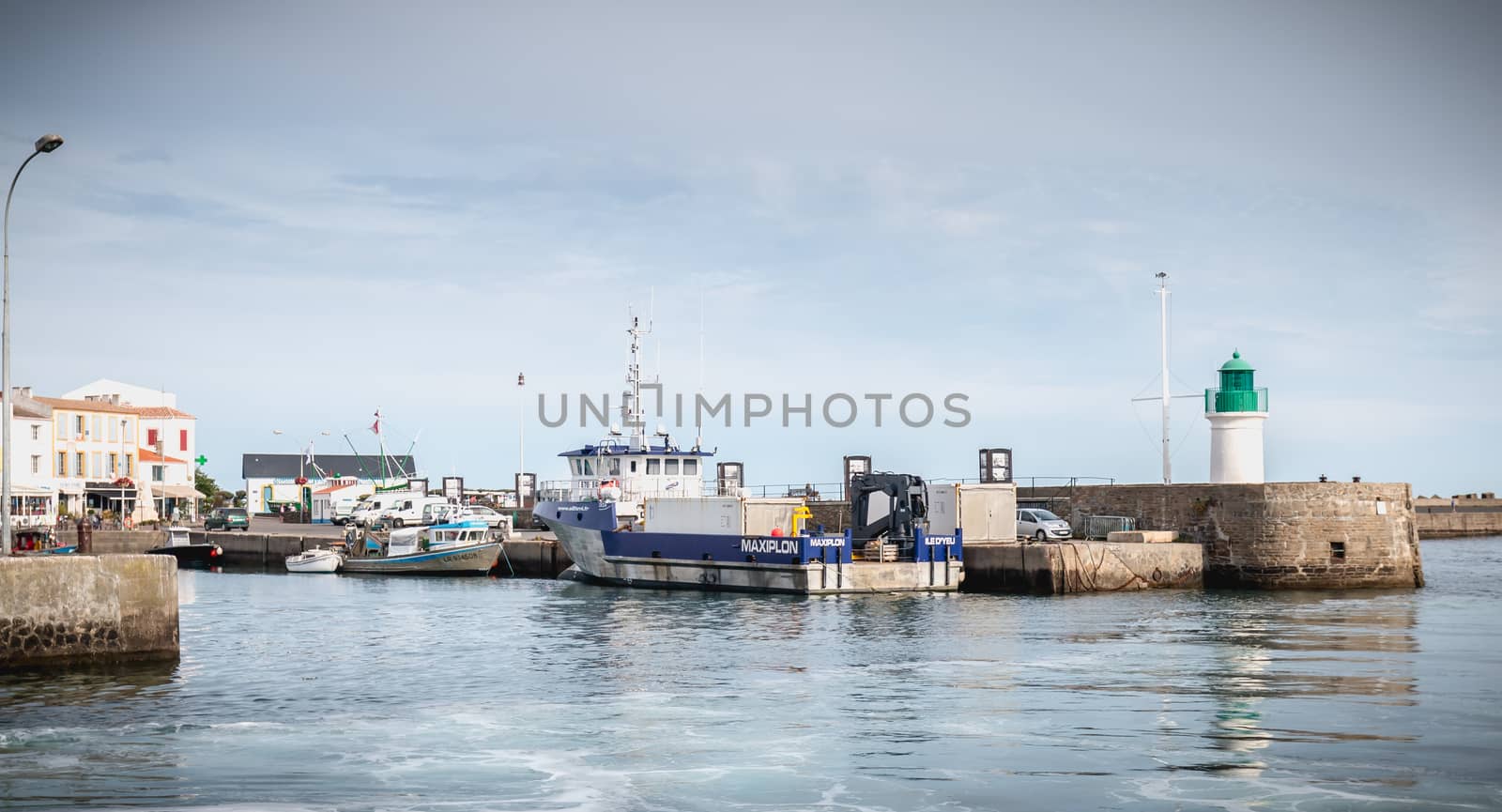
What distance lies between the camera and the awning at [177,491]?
69562 mm

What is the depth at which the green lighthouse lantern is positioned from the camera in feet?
128

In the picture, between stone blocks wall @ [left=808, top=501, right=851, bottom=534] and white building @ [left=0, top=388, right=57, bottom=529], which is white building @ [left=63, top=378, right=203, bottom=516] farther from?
stone blocks wall @ [left=808, top=501, right=851, bottom=534]

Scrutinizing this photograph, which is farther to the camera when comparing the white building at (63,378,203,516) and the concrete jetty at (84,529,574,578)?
the white building at (63,378,203,516)

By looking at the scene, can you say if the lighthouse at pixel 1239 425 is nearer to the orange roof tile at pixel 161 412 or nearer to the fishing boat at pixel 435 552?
the fishing boat at pixel 435 552

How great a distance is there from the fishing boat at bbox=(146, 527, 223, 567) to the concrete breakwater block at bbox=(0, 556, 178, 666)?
119 feet

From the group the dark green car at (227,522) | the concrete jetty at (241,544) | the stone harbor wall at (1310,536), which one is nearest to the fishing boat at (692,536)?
the stone harbor wall at (1310,536)

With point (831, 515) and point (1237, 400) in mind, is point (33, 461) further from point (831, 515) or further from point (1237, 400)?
point (1237, 400)

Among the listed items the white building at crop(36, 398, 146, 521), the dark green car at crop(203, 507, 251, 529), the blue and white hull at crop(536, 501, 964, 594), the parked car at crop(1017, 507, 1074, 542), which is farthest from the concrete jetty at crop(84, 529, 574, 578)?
the parked car at crop(1017, 507, 1074, 542)

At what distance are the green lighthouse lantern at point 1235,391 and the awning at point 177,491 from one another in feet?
178

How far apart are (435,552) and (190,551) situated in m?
13.1

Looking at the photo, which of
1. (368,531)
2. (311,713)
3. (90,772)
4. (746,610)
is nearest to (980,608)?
(746,610)

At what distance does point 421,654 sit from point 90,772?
411 inches

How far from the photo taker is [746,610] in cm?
3130

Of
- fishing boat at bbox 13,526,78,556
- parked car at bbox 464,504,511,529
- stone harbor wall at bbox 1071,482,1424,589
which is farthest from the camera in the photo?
parked car at bbox 464,504,511,529
